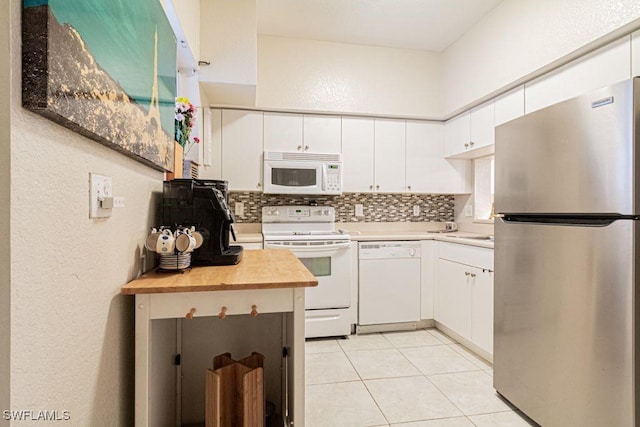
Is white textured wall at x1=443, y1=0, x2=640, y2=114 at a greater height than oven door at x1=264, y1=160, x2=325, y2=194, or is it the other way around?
white textured wall at x1=443, y1=0, x2=640, y2=114

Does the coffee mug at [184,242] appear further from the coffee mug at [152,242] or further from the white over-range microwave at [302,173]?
the white over-range microwave at [302,173]

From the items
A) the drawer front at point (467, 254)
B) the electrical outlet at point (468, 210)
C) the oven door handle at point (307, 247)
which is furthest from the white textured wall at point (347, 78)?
the drawer front at point (467, 254)

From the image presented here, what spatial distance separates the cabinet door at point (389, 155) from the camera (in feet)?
10.8

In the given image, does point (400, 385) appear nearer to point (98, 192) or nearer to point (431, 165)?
point (98, 192)

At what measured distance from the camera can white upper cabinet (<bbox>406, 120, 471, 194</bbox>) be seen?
3.37 m

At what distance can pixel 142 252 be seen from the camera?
124 centimetres

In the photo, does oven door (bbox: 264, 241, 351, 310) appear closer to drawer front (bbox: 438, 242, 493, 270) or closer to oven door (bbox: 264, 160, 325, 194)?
oven door (bbox: 264, 160, 325, 194)

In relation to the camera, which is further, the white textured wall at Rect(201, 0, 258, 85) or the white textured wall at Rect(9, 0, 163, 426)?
the white textured wall at Rect(201, 0, 258, 85)

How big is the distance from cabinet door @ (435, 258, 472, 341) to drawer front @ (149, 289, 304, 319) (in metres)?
1.92

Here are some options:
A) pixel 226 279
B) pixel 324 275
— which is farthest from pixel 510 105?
pixel 226 279

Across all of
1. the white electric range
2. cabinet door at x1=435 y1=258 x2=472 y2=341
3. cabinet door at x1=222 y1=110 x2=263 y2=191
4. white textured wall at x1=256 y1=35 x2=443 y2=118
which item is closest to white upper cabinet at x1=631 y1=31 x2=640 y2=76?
cabinet door at x1=435 y1=258 x2=472 y2=341

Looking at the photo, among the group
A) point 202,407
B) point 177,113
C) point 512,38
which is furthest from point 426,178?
point 202,407

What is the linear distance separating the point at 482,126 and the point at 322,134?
1416mm

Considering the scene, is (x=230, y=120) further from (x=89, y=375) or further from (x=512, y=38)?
(x=89, y=375)
